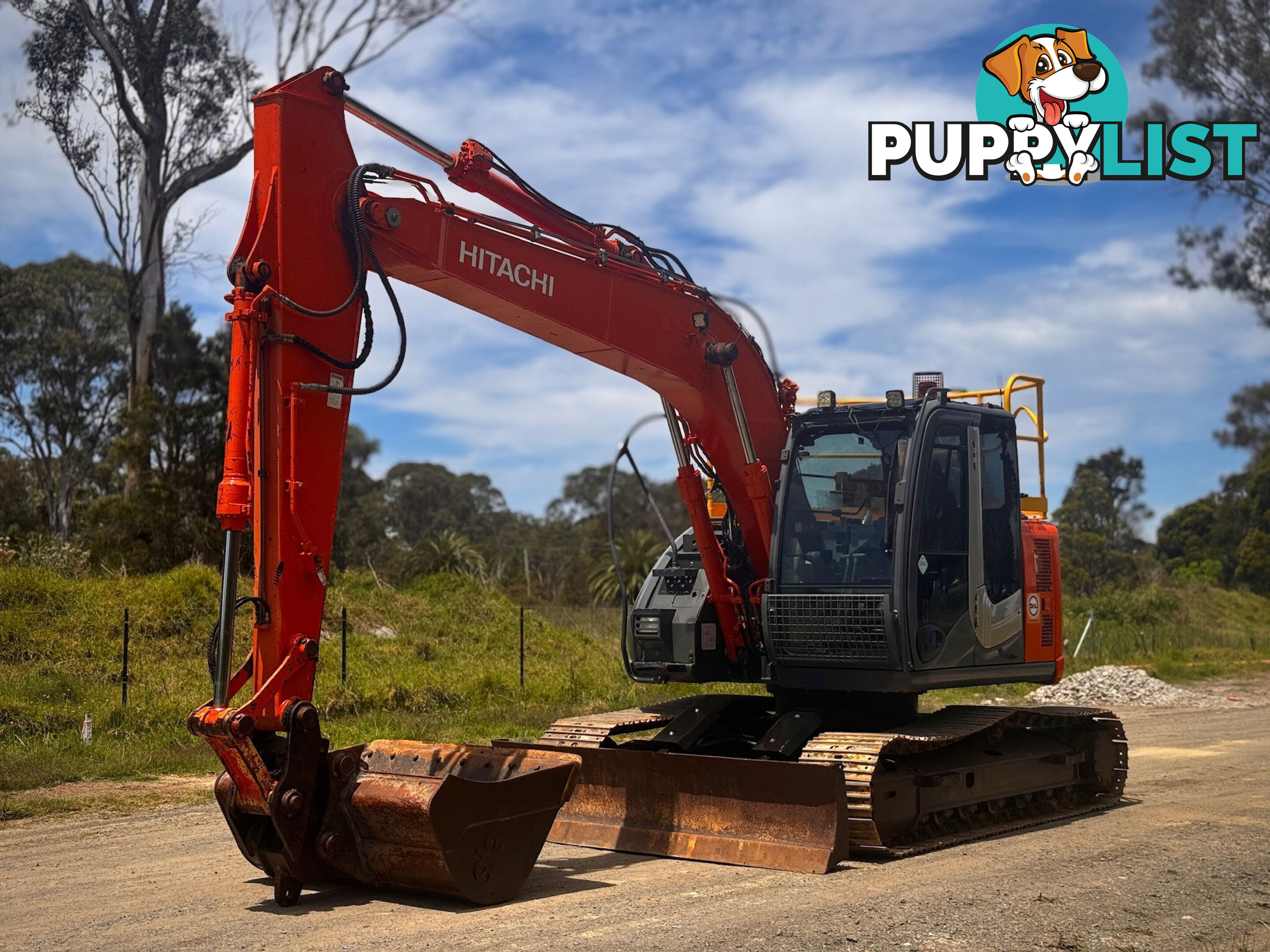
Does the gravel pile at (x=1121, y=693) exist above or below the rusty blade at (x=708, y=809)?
below

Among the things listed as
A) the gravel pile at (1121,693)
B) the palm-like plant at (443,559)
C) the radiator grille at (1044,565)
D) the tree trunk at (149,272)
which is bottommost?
the gravel pile at (1121,693)

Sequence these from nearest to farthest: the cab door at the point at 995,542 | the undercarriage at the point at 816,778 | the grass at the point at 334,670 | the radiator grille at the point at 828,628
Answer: the undercarriage at the point at 816,778, the radiator grille at the point at 828,628, the cab door at the point at 995,542, the grass at the point at 334,670

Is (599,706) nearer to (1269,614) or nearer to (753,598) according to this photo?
(753,598)

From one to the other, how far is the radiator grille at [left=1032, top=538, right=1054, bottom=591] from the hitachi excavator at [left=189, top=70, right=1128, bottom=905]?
0.08 feet

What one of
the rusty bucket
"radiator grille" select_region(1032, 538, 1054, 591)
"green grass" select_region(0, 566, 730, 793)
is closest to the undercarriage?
"radiator grille" select_region(1032, 538, 1054, 591)

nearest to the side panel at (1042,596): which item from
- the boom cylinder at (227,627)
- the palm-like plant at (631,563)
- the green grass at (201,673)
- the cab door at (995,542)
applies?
the cab door at (995,542)

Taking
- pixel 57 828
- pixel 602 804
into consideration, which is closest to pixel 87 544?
pixel 57 828

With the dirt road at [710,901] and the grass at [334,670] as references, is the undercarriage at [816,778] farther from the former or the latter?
the grass at [334,670]

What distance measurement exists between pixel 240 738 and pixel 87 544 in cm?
1945

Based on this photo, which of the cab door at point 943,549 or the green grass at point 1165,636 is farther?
the green grass at point 1165,636

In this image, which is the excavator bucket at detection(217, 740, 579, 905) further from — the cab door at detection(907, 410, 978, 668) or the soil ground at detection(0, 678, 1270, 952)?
the cab door at detection(907, 410, 978, 668)

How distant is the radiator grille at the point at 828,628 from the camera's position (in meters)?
8.39

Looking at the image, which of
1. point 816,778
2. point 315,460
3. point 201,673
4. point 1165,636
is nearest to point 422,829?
point 315,460

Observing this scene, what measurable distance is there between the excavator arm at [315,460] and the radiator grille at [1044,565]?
444cm
